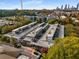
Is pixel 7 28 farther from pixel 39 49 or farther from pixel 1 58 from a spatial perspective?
pixel 1 58

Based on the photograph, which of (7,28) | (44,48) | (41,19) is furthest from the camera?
(41,19)

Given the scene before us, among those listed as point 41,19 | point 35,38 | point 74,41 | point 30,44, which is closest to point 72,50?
point 74,41

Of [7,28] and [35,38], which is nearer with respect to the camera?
[35,38]

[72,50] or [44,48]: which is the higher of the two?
[72,50]

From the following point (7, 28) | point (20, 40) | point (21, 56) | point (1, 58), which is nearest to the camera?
point (1, 58)

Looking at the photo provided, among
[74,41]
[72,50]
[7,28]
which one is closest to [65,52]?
[72,50]

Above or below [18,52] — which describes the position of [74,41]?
above

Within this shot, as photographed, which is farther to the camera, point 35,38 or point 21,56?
point 35,38

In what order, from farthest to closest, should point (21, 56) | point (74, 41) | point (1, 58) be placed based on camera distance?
point (21, 56) → point (1, 58) → point (74, 41)

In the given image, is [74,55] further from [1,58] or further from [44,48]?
[44,48]
